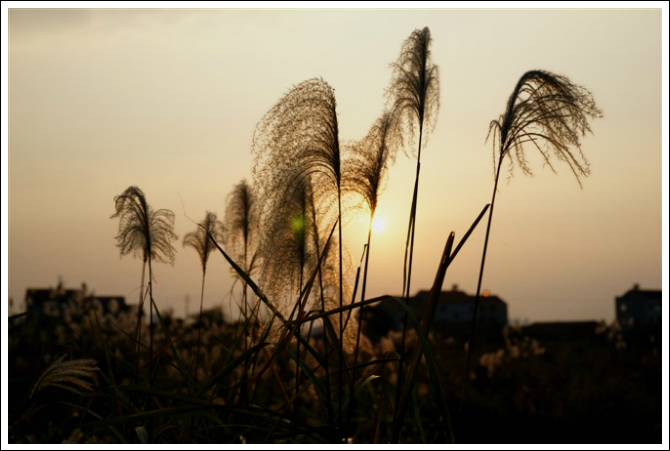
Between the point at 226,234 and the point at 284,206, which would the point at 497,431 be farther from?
the point at 284,206

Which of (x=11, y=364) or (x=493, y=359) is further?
(x=493, y=359)

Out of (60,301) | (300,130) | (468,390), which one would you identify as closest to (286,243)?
(300,130)

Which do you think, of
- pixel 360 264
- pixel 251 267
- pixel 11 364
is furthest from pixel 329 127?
pixel 11 364

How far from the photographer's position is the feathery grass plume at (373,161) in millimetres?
2576

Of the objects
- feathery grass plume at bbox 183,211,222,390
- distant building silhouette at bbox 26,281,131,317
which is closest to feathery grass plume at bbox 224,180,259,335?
feathery grass plume at bbox 183,211,222,390

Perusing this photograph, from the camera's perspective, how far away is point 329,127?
8.19 feet

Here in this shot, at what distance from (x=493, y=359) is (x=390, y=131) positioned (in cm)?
668

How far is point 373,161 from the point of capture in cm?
259

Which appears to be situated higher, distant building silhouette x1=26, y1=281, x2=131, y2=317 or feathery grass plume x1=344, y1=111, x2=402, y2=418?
feathery grass plume x1=344, y1=111, x2=402, y2=418

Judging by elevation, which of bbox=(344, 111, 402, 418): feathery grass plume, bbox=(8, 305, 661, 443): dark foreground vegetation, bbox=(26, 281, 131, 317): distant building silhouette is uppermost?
bbox=(344, 111, 402, 418): feathery grass plume

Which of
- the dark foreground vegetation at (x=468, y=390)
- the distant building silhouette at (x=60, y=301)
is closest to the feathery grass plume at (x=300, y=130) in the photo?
the dark foreground vegetation at (x=468, y=390)

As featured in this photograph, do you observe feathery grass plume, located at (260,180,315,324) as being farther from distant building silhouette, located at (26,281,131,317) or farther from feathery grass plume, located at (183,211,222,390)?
distant building silhouette, located at (26,281,131,317)

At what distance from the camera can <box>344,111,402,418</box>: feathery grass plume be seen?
2.58 m

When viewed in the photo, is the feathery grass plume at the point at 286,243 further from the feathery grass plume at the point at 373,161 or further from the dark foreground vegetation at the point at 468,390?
the dark foreground vegetation at the point at 468,390
